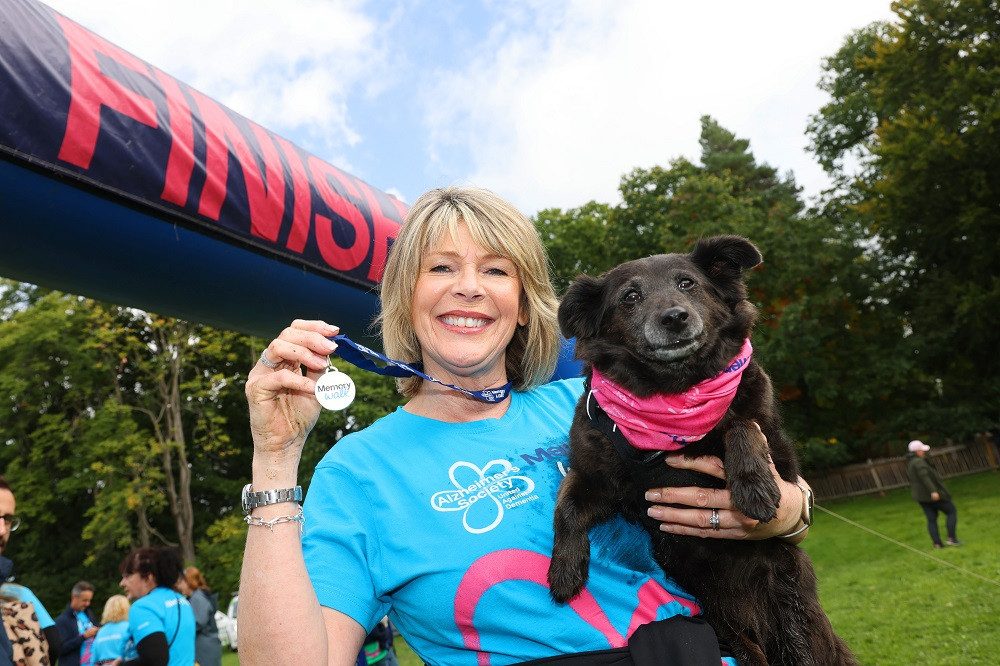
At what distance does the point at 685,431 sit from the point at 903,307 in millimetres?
26481

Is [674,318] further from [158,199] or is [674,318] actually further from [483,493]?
[158,199]

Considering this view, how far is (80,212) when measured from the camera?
3.30 meters

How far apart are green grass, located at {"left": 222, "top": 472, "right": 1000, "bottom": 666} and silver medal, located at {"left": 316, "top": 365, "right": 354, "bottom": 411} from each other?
16.7 ft

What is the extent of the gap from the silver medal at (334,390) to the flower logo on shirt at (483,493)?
1.36 ft

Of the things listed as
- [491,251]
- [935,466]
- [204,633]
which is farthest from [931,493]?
[935,466]

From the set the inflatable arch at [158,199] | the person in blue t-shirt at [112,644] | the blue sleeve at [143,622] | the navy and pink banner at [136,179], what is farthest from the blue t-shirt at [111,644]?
the navy and pink banner at [136,179]

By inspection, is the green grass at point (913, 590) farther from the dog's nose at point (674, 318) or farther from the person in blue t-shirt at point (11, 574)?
the person in blue t-shirt at point (11, 574)

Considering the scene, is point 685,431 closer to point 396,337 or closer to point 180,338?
point 396,337

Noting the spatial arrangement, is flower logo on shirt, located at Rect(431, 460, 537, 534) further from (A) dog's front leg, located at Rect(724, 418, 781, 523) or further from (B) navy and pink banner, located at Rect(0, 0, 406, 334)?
(B) navy and pink banner, located at Rect(0, 0, 406, 334)

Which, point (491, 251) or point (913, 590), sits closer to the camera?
point (491, 251)

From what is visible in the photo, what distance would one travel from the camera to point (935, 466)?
22938 mm

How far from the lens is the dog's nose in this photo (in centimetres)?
240

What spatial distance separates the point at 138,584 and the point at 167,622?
1.59 feet

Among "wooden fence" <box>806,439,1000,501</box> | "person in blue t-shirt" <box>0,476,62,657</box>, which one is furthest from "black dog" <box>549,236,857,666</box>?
"wooden fence" <box>806,439,1000,501</box>
